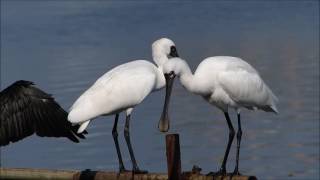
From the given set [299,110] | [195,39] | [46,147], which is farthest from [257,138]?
[195,39]

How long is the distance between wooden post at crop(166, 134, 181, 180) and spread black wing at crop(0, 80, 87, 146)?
1580mm

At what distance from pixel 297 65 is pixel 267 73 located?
3.45 feet

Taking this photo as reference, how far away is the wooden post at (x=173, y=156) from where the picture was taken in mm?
8328

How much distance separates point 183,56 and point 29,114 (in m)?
20.2

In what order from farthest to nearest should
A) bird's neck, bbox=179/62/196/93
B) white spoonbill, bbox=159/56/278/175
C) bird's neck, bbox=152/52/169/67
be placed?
bird's neck, bbox=152/52/169/67, white spoonbill, bbox=159/56/278/175, bird's neck, bbox=179/62/196/93

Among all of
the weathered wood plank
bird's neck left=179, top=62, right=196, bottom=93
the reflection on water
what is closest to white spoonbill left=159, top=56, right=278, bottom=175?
bird's neck left=179, top=62, right=196, bottom=93

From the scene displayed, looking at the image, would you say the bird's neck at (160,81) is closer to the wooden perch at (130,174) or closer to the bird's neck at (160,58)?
the bird's neck at (160,58)

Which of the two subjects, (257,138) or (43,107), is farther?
(257,138)

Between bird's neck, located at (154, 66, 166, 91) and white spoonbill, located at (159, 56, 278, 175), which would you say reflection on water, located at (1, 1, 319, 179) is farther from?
bird's neck, located at (154, 66, 166, 91)

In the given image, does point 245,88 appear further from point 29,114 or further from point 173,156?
point 29,114

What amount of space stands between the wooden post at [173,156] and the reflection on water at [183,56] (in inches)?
316

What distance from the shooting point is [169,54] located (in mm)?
10281

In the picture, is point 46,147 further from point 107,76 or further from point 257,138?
point 107,76

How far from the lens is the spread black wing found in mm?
9578
